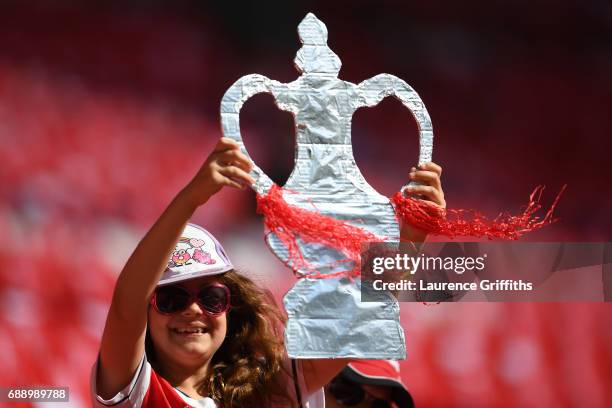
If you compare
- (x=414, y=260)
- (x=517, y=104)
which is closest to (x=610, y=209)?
(x=517, y=104)

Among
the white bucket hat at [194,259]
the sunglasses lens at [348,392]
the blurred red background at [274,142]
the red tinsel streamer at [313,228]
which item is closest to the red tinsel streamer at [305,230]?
the red tinsel streamer at [313,228]

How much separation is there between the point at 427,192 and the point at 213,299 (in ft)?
1.62

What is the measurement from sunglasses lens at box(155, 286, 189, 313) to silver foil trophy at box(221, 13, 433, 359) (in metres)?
0.27

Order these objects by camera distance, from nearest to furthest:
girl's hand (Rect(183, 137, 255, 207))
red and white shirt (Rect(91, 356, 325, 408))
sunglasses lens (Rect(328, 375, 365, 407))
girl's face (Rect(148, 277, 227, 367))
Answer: girl's hand (Rect(183, 137, 255, 207))
red and white shirt (Rect(91, 356, 325, 408))
girl's face (Rect(148, 277, 227, 367))
sunglasses lens (Rect(328, 375, 365, 407))

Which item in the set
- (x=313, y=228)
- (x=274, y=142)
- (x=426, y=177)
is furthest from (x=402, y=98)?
(x=274, y=142)

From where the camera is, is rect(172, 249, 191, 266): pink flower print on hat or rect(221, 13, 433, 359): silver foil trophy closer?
rect(221, 13, 433, 359): silver foil trophy

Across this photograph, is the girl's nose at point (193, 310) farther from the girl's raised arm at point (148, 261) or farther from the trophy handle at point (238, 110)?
the trophy handle at point (238, 110)

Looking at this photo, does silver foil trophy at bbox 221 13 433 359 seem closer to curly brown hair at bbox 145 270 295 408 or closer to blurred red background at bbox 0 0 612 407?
curly brown hair at bbox 145 270 295 408

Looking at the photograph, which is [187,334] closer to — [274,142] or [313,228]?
[313,228]

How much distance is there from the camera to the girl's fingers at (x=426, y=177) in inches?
64.5

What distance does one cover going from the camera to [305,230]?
1.57m

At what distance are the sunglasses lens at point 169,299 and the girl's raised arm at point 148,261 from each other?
0.47 feet

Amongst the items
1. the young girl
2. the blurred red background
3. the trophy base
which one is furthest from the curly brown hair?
the blurred red background

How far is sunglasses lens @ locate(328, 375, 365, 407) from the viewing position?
2221mm
